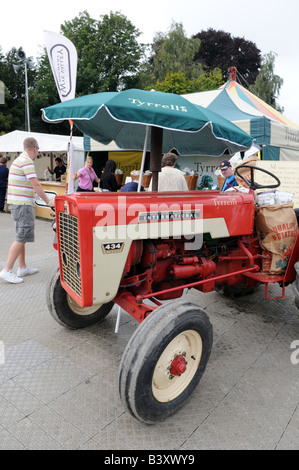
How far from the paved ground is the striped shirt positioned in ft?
4.62

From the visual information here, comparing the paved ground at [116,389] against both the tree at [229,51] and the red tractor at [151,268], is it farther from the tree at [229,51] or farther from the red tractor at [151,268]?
the tree at [229,51]

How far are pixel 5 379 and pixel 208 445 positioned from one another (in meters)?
1.53

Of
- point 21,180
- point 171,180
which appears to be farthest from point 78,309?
point 21,180

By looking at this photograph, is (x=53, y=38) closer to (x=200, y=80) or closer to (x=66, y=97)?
(x=66, y=97)

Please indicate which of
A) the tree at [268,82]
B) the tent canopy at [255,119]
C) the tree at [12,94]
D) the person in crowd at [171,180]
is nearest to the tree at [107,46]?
the tree at [12,94]

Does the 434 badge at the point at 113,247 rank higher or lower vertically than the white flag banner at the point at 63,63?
lower

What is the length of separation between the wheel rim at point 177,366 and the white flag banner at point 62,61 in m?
5.54

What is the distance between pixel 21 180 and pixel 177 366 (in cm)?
321

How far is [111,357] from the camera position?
276 centimetres

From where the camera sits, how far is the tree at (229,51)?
2913 centimetres

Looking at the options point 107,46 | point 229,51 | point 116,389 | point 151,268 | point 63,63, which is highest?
point 229,51

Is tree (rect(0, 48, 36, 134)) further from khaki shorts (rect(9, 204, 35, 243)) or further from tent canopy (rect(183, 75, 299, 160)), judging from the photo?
khaki shorts (rect(9, 204, 35, 243))

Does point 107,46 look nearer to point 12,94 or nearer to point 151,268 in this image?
point 12,94

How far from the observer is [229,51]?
29.1 meters
